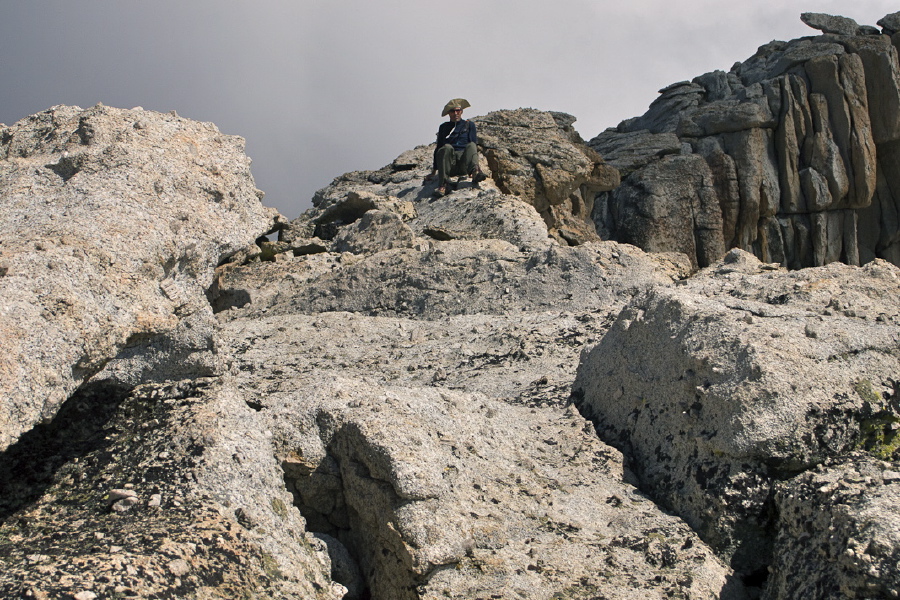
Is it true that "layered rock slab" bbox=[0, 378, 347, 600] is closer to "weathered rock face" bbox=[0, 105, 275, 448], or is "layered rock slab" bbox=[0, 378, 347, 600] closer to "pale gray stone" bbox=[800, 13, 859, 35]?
"weathered rock face" bbox=[0, 105, 275, 448]

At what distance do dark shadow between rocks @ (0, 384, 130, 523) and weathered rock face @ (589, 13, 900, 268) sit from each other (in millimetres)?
24730

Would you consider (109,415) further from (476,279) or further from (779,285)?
(476,279)

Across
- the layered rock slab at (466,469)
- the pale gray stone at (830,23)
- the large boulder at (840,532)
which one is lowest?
the large boulder at (840,532)

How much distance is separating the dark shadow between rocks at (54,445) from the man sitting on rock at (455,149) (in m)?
9.22

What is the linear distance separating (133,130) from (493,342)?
305 centimetres

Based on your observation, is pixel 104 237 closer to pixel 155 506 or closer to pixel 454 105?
pixel 155 506

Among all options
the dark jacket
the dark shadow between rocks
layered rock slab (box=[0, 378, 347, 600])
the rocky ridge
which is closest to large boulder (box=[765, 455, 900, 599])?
the rocky ridge

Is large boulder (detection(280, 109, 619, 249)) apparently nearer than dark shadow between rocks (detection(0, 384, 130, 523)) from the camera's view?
No

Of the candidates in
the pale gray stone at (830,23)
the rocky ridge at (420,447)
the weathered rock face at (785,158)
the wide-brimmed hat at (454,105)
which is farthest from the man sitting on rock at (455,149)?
the pale gray stone at (830,23)

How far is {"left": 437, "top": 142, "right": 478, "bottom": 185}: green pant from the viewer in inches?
520

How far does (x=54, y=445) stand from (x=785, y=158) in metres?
29.7

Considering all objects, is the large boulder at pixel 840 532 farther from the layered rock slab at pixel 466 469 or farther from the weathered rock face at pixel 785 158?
the weathered rock face at pixel 785 158

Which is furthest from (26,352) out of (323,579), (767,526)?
(767,526)

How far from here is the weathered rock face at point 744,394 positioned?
4160 mm
